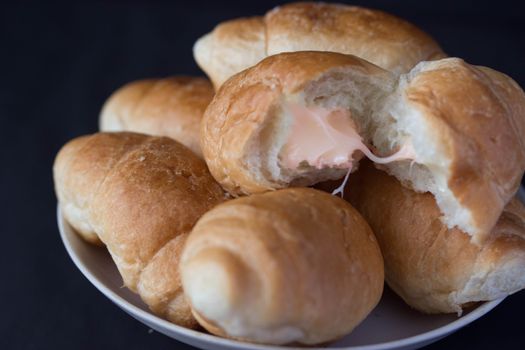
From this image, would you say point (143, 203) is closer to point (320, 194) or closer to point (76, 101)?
point (320, 194)

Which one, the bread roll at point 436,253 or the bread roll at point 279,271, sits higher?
the bread roll at point 279,271

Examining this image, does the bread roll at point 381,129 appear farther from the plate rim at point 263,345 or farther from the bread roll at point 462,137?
the plate rim at point 263,345

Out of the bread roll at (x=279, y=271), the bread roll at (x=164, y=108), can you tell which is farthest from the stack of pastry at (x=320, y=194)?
the bread roll at (x=164, y=108)

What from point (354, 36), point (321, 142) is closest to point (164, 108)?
point (354, 36)

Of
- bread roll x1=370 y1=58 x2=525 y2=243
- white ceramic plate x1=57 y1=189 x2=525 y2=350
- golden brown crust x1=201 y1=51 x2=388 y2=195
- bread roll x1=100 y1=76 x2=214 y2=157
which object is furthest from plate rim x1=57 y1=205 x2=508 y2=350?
bread roll x1=100 y1=76 x2=214 y2=157

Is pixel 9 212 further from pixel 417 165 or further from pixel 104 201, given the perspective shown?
pixel 417 165

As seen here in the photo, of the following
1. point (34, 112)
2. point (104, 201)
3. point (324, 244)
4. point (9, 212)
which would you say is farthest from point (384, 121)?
point (34, 112)
